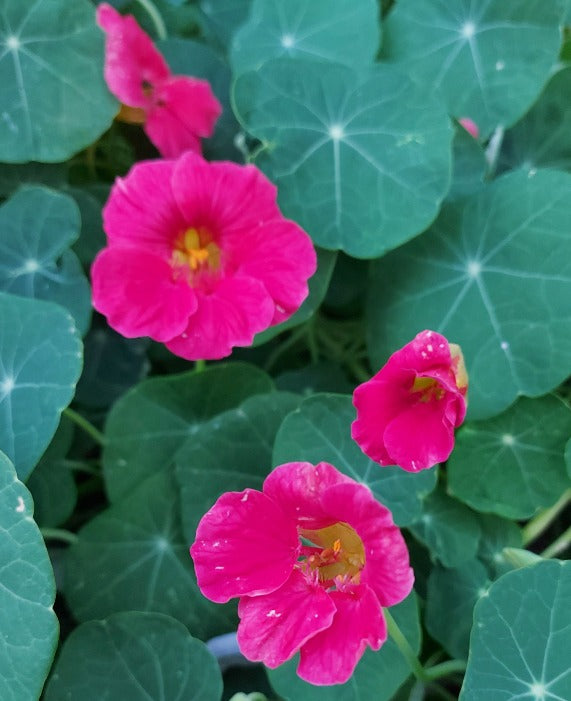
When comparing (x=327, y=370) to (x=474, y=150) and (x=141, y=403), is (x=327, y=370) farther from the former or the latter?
(x=474, y=150)

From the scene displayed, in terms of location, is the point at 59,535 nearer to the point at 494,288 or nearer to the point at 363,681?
the point at 363,681

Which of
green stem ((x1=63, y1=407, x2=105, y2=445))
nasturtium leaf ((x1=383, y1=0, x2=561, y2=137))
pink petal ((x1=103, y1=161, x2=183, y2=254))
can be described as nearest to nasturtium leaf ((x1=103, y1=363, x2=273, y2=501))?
green stem ((x1=63, y1=407, x2=105, y2=445))

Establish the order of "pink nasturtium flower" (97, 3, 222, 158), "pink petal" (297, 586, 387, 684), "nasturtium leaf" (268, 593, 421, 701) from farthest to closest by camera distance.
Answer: "pink nasturtium flower" (97, 3, 222, 158) < "nasturtium leaf" (268, 593, 421, 701) < "pink petal" (297, 586, 387, 684)

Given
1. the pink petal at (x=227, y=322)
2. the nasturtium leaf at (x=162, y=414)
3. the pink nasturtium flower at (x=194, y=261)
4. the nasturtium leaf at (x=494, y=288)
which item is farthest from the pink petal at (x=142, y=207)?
the nasturtium leaf at (x=494, y=288)

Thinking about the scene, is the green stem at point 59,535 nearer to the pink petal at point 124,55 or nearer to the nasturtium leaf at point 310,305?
the nasturtium leaf at point 310,305

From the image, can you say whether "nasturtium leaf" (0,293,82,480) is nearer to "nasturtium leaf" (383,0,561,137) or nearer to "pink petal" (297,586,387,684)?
"pink petal" (297,586,387,684)

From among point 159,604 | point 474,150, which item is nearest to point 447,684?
point 159,604
